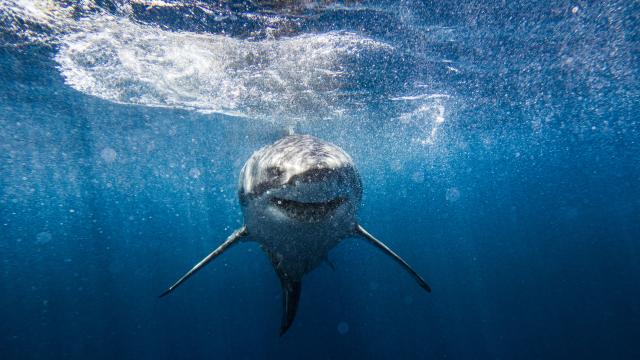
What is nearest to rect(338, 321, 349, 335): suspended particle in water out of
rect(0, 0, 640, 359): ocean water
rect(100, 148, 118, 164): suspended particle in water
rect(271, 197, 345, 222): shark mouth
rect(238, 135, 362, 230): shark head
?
rect(0, 0, 640, 359): ocean water

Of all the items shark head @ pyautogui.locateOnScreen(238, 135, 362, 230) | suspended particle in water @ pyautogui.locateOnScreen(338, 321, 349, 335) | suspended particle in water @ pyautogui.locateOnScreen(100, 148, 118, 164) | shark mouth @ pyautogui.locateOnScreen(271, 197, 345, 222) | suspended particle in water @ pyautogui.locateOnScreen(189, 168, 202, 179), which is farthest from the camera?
suspended particle in water @ pyautogui.locateOnScreen(189, 168, 202, 179)

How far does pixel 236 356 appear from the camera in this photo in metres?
21.5

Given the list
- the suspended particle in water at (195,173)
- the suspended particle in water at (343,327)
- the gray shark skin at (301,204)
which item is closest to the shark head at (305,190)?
the gray shark skin at (301,204)

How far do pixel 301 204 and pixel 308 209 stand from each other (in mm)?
81

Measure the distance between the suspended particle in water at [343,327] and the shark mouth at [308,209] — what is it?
18.4 meters

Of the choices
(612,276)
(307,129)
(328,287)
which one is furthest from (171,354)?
(612,276)

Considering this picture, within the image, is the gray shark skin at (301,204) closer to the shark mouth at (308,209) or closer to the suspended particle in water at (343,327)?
the shark mouth at (308,209)

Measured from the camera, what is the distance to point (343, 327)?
19250mm

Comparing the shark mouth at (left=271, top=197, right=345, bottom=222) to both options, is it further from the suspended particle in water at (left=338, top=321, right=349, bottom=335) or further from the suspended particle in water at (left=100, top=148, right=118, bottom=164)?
the suspended particle in water at (left=100, top=148, right=118, bottom=164)

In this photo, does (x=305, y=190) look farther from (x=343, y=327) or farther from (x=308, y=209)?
(x=343, y=327)

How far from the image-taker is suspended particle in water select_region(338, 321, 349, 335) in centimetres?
1891

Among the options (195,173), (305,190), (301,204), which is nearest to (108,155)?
(195,173)

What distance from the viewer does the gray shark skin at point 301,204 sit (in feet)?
7.75

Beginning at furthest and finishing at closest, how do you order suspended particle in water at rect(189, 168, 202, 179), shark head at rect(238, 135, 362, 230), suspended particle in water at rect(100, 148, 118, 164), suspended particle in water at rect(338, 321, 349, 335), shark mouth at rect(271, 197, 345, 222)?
suspended particle in water at rect(189, 168, 202, 179), suspended particle in water at rect(100, 148, 118, 164), suspended particle in water at rect(338, 321, 349, 335), shark mouth at rect(271, 197, 345, 222), shark head at rect(238, 135, 362, 230)
